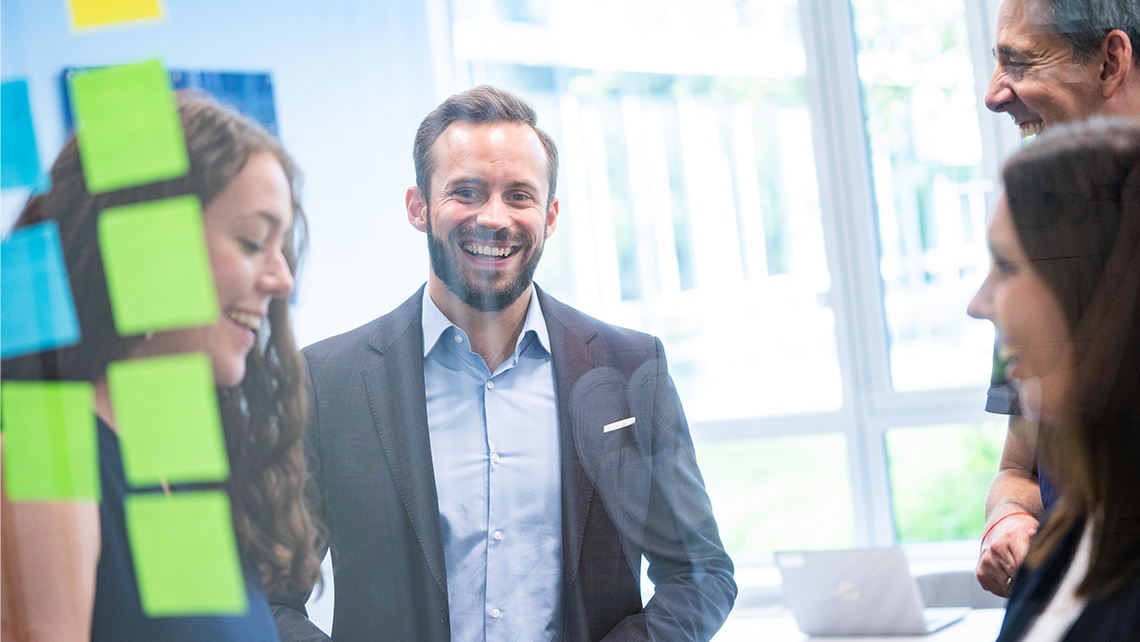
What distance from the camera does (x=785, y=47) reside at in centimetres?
123

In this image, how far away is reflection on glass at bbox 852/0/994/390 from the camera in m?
1.13

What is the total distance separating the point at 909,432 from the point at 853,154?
366mm

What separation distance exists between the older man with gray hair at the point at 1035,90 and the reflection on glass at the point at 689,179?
0.23 metres

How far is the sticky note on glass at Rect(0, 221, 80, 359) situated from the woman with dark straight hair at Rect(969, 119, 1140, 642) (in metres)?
1.39

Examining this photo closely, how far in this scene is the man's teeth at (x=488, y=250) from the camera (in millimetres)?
1229

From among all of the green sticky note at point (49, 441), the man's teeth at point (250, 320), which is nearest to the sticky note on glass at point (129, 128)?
the man's teeth at point (250, 320)

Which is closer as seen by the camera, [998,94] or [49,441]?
[998,94]

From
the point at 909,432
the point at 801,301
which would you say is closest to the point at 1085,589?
the point at 909,432

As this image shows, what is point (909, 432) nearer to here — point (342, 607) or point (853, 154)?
point (853, 154)

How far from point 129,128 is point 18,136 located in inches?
9.0

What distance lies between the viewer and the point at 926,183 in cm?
117

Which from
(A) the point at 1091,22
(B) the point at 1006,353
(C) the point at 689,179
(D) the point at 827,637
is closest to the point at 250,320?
(C) the point at 689,179

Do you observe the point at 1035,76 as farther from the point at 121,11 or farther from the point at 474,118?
the point at 121,11

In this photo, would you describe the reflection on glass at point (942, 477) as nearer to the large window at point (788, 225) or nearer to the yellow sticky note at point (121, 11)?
the large window at point (788, 225)
